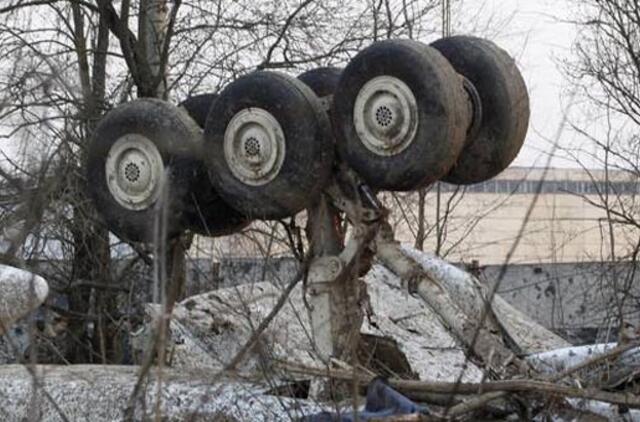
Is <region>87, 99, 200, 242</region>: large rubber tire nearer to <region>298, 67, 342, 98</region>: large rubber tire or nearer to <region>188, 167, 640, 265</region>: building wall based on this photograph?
<region>298, 67, 342, 98</region>: large rubber tire

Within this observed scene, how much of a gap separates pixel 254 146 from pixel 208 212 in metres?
0.59

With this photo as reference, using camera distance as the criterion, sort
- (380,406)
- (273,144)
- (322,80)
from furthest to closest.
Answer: (322,80), (273,144), (380,406)

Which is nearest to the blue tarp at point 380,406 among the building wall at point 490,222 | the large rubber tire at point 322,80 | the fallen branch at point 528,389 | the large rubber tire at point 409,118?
the fallen branch at point 528,389

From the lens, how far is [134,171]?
6527mm

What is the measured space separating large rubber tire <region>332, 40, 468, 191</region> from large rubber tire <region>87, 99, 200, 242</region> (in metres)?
0.82

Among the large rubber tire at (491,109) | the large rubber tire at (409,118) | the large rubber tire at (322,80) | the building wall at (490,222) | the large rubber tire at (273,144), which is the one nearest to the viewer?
the large rubber tire at (409,118)

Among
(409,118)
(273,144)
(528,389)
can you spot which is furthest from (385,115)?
(528,389)

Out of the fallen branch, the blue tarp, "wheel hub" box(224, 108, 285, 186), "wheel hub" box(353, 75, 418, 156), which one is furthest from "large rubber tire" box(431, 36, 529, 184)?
the blue tarp

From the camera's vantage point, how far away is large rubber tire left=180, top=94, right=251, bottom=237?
645cm

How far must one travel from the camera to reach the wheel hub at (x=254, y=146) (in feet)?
20.0

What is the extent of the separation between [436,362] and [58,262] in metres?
6.16

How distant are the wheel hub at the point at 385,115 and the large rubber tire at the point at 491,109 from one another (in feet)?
2.09

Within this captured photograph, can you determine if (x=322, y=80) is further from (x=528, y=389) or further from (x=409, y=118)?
(x=528, y=389)

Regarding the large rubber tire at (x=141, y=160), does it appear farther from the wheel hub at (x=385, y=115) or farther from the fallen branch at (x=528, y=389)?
the fallen branch at (x=528, y=389)
